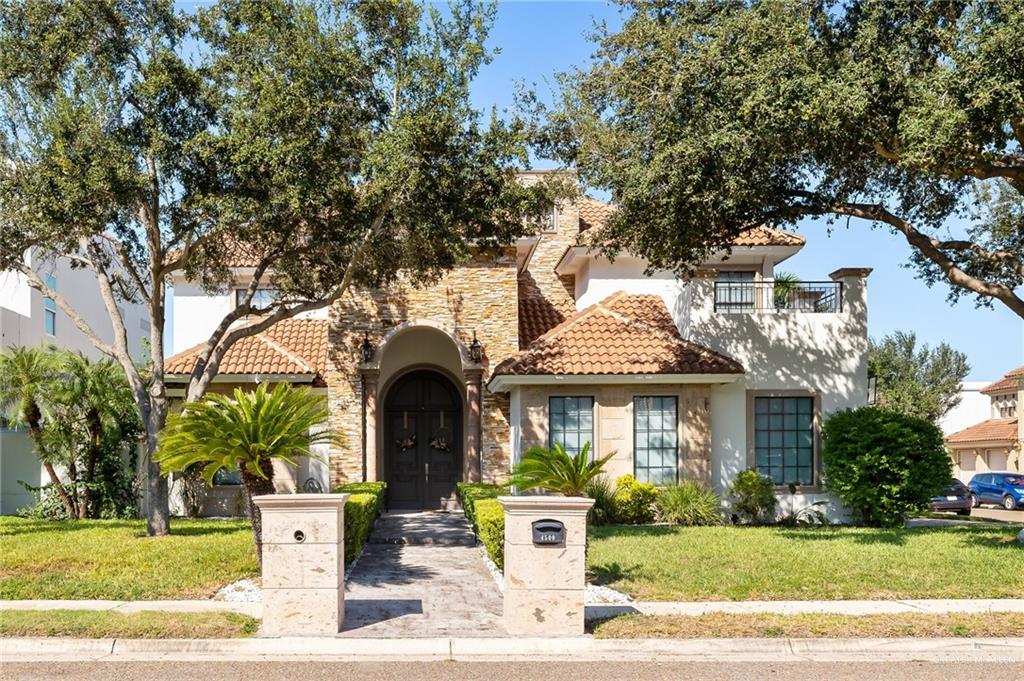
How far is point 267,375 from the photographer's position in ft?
72.1

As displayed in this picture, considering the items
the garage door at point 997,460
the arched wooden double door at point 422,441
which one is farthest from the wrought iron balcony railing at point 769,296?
the garage door at point 997,460

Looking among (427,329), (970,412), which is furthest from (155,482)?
(970,412)

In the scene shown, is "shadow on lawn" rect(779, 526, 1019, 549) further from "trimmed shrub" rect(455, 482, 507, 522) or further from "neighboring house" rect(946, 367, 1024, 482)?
"neighboring house" rect(946, 367, 1024, 482)

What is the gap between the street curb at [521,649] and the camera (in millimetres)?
9508

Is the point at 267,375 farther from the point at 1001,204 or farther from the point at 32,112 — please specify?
the point at 1001,204

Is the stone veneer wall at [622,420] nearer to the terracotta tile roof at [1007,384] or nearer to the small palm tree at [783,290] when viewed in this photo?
the small palm tree at [783,290]

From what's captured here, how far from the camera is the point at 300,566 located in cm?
1012

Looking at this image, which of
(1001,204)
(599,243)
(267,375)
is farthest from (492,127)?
(1001,204)

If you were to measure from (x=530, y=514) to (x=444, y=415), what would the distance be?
1426cm

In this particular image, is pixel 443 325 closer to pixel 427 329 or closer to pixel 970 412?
pixel 427 329

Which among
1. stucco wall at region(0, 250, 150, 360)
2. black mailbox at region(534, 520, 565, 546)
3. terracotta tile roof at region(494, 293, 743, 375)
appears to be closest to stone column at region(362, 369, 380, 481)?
terracotta tile roof at region(494, 293, 743, 375)

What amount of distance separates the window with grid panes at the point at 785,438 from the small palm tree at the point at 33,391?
48.3ft

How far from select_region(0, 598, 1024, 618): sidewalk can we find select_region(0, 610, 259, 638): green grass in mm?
476

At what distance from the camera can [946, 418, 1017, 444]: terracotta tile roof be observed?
44.5 m
